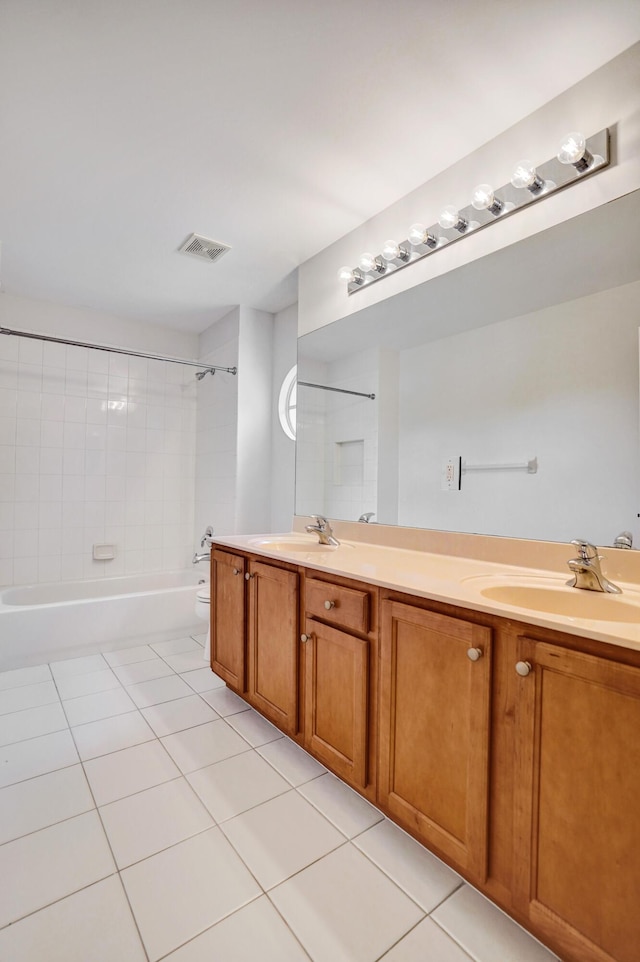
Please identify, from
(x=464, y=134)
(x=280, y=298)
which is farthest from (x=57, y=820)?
(x=280, y=298)

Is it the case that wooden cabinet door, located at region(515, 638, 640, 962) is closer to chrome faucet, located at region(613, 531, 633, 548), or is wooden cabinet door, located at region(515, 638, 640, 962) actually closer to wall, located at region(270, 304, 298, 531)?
chrome faucet, located at region(613, 531, 633, 548)

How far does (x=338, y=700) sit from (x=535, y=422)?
1.19 meters

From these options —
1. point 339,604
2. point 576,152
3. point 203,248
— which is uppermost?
point 203,248

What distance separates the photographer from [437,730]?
4.05 ft

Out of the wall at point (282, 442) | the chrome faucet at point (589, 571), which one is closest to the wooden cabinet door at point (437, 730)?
the chrome faucet at point (589, 571)

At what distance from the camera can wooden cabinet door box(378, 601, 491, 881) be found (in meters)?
1.13

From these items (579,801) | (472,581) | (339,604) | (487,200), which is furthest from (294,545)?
(487,200)

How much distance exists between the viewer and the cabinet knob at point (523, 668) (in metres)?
1.03

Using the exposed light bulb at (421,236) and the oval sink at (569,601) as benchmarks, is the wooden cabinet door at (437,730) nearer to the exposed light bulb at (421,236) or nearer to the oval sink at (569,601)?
the oval sink at (569,601)

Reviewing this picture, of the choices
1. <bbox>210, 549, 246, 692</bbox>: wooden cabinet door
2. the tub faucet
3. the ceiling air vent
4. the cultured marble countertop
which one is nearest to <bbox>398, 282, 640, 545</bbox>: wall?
the cultured marble countertop

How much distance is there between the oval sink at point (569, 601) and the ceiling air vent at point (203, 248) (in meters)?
2.25

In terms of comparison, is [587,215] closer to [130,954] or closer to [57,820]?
[130,954]

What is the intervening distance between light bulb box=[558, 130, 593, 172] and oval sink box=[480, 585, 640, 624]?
133 cm

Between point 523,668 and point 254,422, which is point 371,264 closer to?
point 254,422
